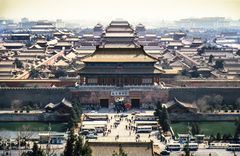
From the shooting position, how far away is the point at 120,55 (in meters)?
45.1

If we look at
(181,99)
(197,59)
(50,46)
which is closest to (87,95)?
(181,99)

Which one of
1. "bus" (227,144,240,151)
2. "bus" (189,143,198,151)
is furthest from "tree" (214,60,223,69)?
"bus" (189,143,198,151)

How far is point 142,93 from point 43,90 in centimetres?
787

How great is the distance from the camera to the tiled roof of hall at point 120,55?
4409cm

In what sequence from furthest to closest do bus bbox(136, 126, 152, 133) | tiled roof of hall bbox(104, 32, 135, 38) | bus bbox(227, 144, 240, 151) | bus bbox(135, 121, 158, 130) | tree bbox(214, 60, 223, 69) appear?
tiled roof of hall bbox(104, 32, 135, 38) → tree bbox(214, 60, 223, 69) → bus bbox(135, 121, 158, 130) → bus bbox(136, 126, 152, 133) → bus bbox(227, 144, 240, 151)

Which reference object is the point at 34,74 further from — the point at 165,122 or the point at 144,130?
the point at 165,122

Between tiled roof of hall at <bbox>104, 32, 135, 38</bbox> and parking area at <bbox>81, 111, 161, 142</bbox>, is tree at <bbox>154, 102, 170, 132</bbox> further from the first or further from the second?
tiled roof of hall at <bbox>104, 32, 135, 38</bbox>

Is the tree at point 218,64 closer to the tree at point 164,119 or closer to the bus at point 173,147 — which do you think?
the tree at point 164,119

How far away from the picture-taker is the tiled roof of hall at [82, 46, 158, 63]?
145 ft

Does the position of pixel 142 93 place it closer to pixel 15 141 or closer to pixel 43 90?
A: pixel 43 90

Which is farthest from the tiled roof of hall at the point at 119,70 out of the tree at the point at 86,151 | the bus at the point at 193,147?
the tree at the point at 86,151

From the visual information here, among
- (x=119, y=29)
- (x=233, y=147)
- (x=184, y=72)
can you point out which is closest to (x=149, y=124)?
(x=233, y=147)

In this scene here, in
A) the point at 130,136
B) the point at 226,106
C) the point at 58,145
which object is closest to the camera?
the point at 58,145

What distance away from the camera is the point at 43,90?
143ft
